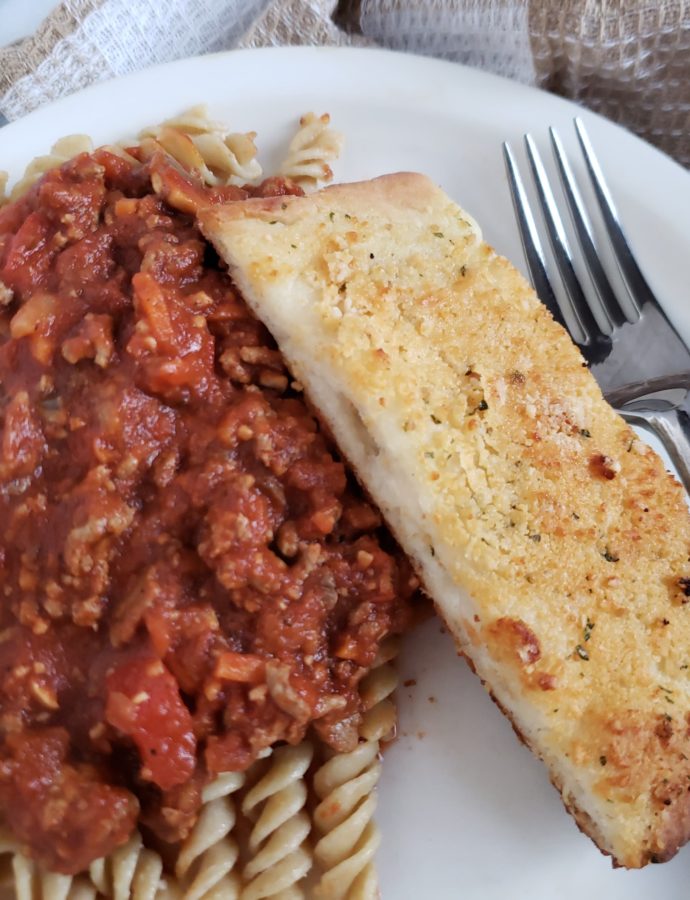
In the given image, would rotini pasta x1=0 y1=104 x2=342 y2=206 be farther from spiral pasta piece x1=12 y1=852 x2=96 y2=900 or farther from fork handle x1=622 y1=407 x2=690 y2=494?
spiral pasta piece x1=12 y1=852 x2=96 y2=900

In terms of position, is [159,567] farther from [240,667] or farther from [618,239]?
[618,239]

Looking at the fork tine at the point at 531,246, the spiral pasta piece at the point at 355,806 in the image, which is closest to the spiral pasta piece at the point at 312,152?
the fork tine at the point at 531,246

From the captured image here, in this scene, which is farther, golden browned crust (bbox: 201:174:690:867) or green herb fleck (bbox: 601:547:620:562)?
green herb fleck (bbox: 601:547:620:562)

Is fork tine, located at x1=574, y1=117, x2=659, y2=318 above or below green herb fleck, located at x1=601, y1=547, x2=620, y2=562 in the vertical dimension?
above

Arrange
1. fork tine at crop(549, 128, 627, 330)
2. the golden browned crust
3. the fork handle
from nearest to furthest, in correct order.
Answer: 1. the golden browned crust
2. the fork handle
3. fork tine at crop(549, 128, 627, 330)

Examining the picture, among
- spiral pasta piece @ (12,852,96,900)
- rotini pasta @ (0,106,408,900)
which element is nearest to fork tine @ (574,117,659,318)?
rotini pasta @ (0,106,408,900)

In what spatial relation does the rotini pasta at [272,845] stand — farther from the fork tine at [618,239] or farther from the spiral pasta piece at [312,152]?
the spiral pasta piece at [312,152]

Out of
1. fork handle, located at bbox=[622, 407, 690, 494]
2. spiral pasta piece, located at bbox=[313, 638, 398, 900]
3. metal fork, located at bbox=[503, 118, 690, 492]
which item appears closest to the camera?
spiral pasta piece, located at bbox=[313, 638, 398, 900]

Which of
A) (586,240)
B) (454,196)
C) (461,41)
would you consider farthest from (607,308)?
(461,41)
